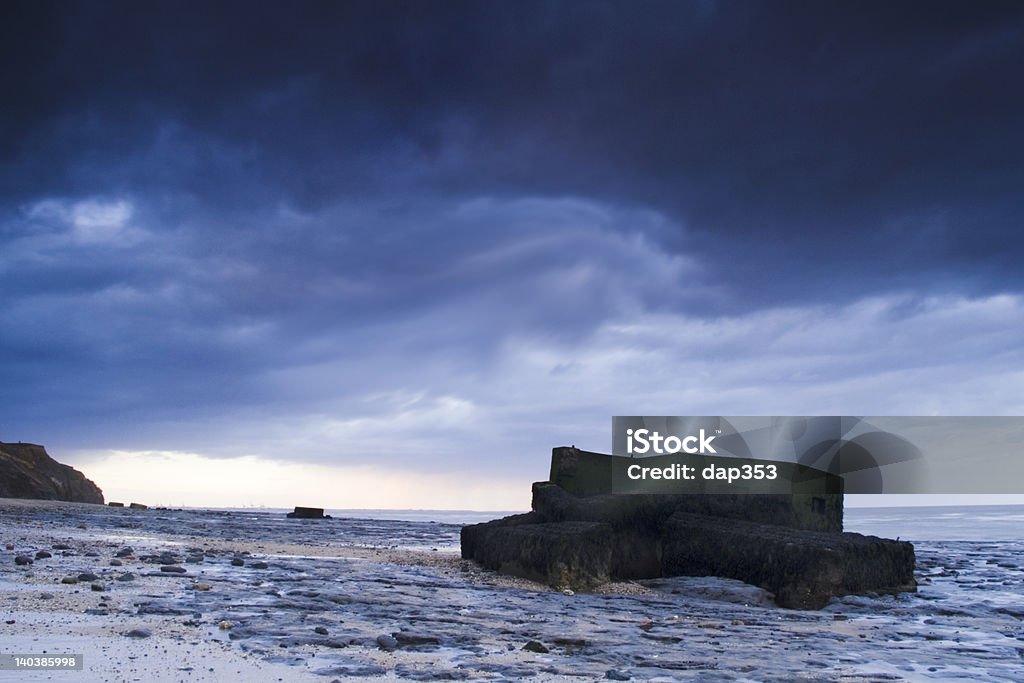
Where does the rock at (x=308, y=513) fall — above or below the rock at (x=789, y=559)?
below

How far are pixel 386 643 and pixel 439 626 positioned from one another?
3.78 ft

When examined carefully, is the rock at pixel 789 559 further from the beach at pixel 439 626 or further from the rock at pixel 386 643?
the rock at pixel 386 643

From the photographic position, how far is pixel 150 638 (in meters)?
5.90

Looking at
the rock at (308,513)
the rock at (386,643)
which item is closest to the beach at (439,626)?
the rock at (386,643)

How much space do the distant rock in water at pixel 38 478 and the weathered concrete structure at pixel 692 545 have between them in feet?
149

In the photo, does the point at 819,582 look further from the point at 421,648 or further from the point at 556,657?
the point at 421,648

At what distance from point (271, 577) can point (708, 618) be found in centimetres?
535

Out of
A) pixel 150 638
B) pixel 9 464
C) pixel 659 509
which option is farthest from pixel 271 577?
pixel 9 464

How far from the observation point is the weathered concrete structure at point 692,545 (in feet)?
35.8

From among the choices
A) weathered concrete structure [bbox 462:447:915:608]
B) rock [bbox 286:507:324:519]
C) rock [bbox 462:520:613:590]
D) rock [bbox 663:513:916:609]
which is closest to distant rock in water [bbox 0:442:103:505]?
rock [bbox 286:507:324:519]

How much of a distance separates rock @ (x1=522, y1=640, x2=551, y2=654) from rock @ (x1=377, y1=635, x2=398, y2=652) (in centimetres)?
101

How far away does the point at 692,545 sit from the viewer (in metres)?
12.7

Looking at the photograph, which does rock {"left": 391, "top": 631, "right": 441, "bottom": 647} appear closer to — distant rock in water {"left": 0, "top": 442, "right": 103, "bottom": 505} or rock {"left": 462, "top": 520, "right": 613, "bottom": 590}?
rock {"left": 462, "top": 520, "right": 613, "bottom": 590}

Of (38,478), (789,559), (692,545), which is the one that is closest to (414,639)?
(789,559)
